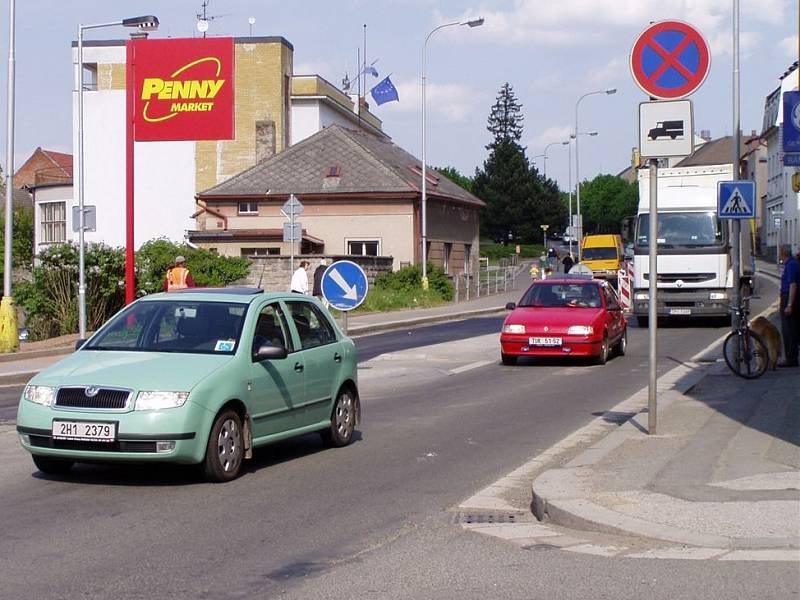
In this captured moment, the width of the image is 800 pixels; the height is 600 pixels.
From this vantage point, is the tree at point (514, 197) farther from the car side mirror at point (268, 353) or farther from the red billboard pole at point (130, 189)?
the car side mirror at point (268, 353)

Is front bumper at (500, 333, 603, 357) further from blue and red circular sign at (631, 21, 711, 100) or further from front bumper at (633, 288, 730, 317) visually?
blue and red circular sign at (631, 21, 711, 100)

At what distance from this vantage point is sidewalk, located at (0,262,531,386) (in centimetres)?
2127

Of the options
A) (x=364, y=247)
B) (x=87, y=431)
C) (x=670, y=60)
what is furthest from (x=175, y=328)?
(x=364, y=247)

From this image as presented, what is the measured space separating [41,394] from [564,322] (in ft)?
42.4

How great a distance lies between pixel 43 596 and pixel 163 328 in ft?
Answer: 13.8

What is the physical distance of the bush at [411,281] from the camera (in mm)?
46438

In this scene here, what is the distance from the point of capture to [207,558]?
22.8 feet

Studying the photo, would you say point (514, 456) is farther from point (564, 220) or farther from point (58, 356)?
point (564, 220)

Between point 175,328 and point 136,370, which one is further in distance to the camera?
point 175,328

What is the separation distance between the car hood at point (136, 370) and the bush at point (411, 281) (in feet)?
119

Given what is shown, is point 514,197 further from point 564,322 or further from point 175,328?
point 175,328

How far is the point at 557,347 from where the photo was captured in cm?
2052

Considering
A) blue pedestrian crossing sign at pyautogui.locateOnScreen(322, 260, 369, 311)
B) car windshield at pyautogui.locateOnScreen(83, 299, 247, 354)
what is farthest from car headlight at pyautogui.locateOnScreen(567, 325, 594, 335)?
car windshield at pyautogui.locateOnScreen(83, 299, 247, 354)

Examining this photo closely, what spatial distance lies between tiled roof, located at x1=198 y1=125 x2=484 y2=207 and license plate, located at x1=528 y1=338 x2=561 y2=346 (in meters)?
32.2
